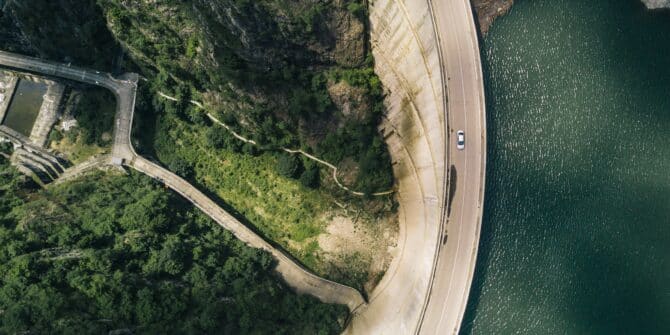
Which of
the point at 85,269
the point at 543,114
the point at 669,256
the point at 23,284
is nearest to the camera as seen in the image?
the point at 23,284

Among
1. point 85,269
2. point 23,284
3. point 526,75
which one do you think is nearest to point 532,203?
point 526,75

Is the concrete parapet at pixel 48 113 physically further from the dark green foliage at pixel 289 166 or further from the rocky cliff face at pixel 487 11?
the rocky cliff face at pixel 487 11

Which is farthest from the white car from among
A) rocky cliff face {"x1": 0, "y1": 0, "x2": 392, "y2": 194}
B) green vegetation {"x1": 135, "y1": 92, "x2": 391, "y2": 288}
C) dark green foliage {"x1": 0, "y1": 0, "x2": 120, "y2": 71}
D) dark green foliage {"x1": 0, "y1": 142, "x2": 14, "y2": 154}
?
dark green foliage {"x1": 0, "y1": 142, "x2": 14, "y2": 154}

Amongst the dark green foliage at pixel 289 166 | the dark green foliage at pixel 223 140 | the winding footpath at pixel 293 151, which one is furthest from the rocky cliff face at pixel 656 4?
the dark green foliage at pixel 223 140

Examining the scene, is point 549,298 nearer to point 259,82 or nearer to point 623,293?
point 623,293

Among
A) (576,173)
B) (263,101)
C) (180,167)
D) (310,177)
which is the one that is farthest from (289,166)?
(576,173)

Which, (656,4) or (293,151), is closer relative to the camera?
(656,4)

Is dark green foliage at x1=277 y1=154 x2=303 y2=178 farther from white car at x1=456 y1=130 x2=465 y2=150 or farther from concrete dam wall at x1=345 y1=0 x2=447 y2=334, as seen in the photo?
white car at x1=456 y1=130 x2=465 y2=150

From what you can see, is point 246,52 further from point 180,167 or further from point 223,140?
point 180,167
